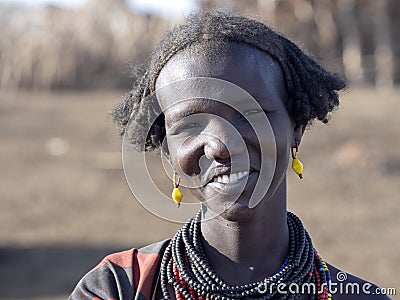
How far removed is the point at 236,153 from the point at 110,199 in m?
8.23

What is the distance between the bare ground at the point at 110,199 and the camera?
7.56 m

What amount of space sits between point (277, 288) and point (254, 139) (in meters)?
0.42

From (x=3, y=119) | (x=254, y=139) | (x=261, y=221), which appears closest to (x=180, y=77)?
(x=254, y=139)

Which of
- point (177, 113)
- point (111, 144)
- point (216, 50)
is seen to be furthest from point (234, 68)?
point (111, 144)

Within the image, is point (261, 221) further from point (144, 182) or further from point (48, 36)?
point (48, 36)

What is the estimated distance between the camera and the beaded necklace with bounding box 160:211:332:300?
211 cm

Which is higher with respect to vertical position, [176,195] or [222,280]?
[176,195]

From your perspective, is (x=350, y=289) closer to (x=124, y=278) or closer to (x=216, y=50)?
(x=124, y=278)

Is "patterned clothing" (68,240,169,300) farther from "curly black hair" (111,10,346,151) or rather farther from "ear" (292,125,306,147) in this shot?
"ear" (292,125,306,147)

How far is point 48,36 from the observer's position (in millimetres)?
20078

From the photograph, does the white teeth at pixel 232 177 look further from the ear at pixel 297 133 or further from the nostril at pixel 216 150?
the ear at pixel 297 133

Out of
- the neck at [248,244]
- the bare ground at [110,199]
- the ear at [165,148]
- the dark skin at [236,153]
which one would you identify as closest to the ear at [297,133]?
the dark skin at [236,153]

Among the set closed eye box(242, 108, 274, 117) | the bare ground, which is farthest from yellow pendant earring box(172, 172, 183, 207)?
the bare ground

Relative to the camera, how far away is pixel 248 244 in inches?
86.2
